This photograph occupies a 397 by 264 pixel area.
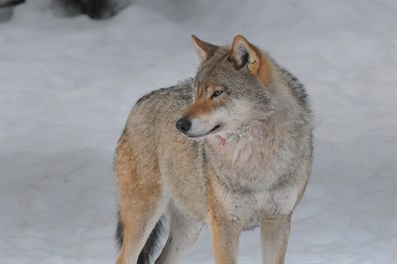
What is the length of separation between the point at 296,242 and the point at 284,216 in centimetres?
192

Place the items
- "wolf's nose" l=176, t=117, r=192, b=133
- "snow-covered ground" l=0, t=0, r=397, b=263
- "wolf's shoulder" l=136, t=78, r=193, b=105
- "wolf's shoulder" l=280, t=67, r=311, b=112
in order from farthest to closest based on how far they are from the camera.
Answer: "snow-covered ground" l=0, t=0, r=397, b=263, "wolf's shoulder" l=136, t=78, r=193, b=105, "wolf's shoulder" l=280, t=67, r=311, b=112, "wolf's nose" l=176, t=117, r=192, b=133

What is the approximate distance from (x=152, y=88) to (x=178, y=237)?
14.7ft

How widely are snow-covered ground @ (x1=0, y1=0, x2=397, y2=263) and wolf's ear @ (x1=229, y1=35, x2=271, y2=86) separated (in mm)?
2005

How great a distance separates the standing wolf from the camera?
5027 mm

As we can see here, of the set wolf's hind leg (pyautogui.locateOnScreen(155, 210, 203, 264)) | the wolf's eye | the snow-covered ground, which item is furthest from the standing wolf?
the snow-covered ground

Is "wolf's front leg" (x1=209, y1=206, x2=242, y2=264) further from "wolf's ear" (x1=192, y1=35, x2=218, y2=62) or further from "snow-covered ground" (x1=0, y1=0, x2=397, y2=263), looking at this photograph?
"snow-covered ground" (x1=0, y1=0, x2=397, y2=263)

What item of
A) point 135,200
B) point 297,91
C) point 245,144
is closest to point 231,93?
point 245,144

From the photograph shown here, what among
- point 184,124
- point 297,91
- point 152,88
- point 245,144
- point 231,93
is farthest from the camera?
point 152,88

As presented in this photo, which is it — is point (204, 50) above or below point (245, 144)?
above

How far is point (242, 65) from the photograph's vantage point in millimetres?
5094

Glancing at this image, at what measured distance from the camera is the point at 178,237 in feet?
20.3

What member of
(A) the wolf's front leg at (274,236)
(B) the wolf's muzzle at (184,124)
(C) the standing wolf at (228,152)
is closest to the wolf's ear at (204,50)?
(C) the standing wolf at (228,152)

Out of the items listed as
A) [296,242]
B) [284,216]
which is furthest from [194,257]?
[284,216]

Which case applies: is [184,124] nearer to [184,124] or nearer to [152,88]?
[184,124]
